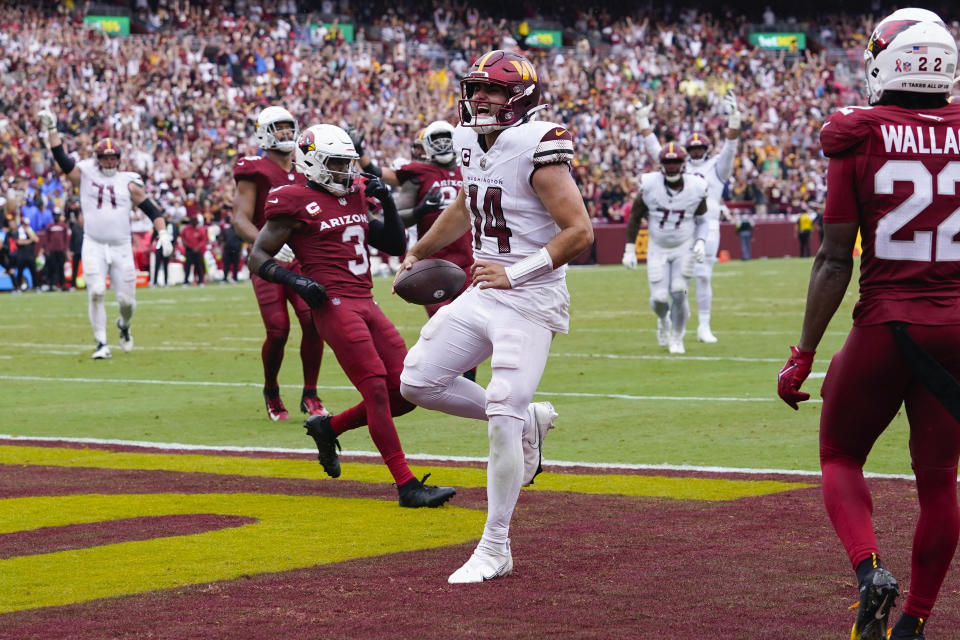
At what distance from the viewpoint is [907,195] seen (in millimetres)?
4336

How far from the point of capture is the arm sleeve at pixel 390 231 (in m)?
8.03

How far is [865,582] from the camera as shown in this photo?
4.23 m

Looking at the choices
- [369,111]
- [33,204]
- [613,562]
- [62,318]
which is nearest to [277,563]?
[613,562]

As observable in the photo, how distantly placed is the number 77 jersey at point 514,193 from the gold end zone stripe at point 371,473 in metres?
1.83

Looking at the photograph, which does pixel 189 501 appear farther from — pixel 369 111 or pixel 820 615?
pixel 369 111

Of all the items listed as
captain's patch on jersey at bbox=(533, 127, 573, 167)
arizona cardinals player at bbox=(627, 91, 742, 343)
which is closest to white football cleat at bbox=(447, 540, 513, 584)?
captain's patch on jersey at bbox=(533, 127, 573, 167)

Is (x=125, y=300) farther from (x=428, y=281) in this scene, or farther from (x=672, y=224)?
(x=428, y=281)

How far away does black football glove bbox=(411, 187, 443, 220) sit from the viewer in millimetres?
11062

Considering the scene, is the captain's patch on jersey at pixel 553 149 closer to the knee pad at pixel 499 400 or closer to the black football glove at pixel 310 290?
the knee pad at pixel 499 400

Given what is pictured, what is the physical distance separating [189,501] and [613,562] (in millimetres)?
2503

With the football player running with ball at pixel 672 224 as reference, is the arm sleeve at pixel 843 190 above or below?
above

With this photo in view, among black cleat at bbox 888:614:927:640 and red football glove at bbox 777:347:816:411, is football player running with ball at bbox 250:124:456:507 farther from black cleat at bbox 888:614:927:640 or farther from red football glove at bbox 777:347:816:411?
black cleat at bbox 888:614:927:640

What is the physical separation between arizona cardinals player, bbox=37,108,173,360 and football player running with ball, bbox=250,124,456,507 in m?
7.05

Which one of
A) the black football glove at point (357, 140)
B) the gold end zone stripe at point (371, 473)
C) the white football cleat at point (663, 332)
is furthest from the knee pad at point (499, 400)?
the white football cleat at point (663, 332)
